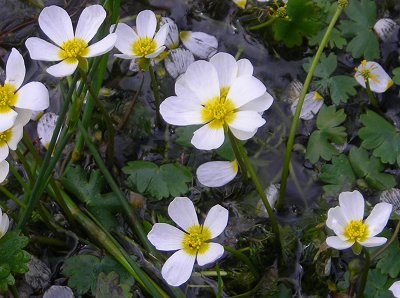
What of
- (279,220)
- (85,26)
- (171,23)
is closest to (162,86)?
(171,23)

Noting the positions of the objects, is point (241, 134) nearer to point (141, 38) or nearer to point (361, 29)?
point (141, 38)

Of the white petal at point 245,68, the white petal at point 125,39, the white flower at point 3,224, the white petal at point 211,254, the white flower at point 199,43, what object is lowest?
the white flower at point 3,224

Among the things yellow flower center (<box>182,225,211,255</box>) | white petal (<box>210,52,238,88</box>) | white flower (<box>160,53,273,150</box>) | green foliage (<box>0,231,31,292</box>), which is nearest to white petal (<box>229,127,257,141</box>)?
white flower (<box>160,53,273,150</box>)

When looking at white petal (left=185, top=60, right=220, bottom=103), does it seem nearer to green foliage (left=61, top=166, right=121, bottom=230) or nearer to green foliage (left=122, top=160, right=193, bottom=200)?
green foliage (left=122, top=160, right=193, bottom=200)

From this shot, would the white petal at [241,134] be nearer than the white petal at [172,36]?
Yes

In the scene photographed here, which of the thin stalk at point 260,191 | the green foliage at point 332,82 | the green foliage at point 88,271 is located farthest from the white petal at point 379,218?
the green foliage at point 88,271

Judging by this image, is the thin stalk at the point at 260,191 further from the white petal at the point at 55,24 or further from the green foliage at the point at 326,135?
the white petal at the point at 55,24

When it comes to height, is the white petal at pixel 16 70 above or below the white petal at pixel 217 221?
above

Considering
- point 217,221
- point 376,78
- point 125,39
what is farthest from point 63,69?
point 376,78

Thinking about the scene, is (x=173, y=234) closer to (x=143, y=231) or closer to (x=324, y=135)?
(x=143, y=231)
